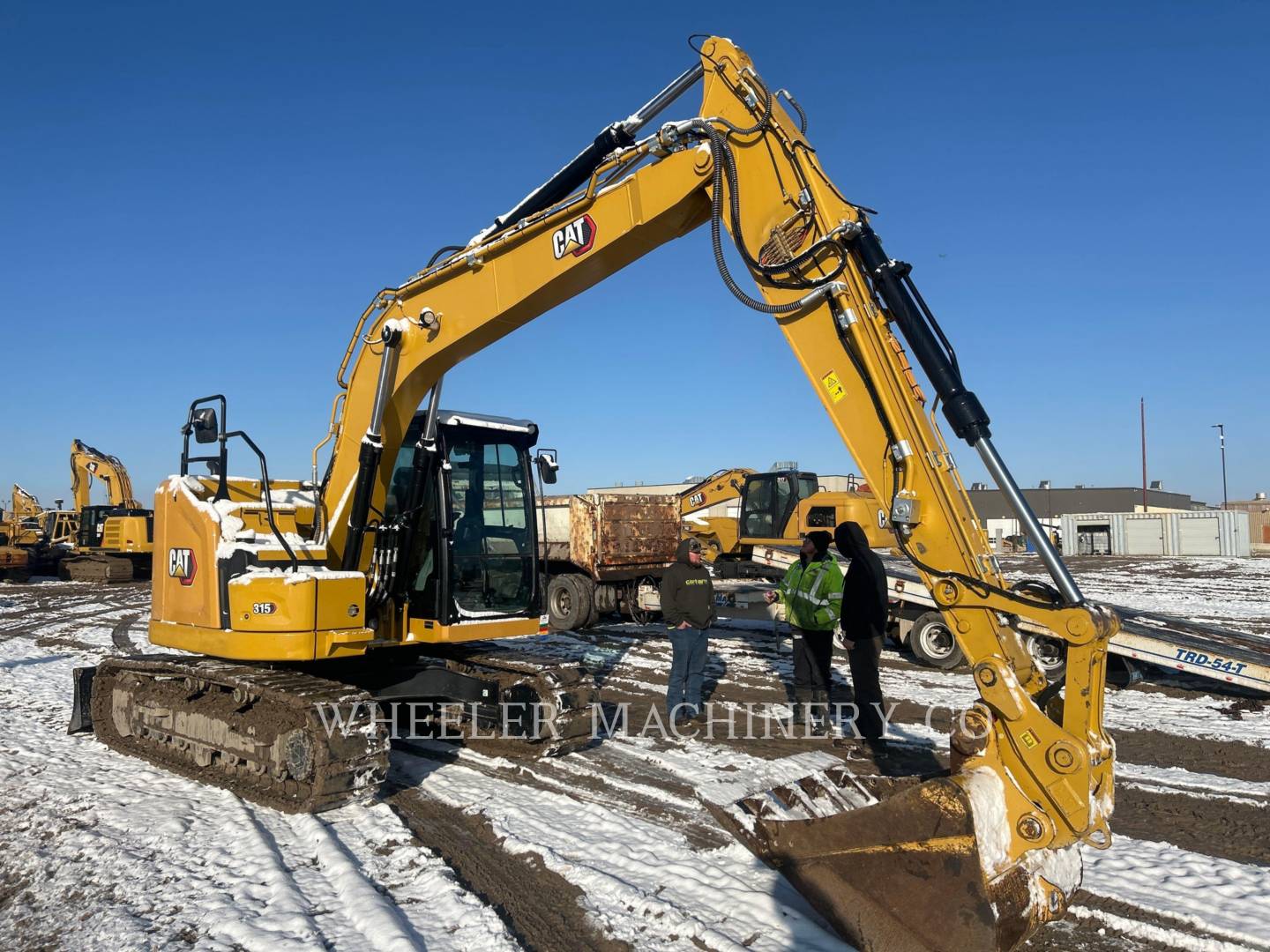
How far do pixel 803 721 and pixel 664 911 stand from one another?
13.1 ft

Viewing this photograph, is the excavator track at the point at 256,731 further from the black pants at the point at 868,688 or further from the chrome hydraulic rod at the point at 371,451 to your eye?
the black pants at the point at 868,688

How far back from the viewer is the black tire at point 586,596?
1513 cm

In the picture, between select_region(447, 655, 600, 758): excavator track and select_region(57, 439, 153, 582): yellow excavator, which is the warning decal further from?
select_region(57, 439, 153, 582): yellow excavator

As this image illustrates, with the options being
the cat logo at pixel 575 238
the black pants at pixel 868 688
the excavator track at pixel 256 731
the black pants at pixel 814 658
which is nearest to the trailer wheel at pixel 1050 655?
the black pants at pixel 814 658

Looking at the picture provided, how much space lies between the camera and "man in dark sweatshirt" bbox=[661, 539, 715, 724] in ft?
26.3

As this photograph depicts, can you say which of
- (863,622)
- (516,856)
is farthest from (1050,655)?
(516,856)

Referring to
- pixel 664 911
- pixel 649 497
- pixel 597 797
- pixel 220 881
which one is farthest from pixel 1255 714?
pixel 649 497

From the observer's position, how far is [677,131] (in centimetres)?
522

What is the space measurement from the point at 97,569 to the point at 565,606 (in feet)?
59.2

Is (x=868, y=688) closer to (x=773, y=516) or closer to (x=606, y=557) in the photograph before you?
(x=606, y=557)

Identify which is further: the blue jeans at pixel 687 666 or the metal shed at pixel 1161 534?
the metal shed at pixel 1161 534

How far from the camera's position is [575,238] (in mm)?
5680

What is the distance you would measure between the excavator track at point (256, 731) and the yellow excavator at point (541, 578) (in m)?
0.02

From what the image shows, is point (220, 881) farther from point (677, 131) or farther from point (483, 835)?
point (677, 131)
